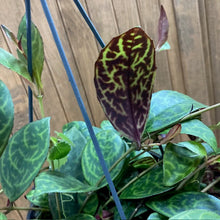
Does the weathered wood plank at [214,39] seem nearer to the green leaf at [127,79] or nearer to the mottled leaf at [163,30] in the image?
the mottled leaf at [163,30]

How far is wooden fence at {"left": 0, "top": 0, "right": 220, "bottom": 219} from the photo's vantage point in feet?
2.69

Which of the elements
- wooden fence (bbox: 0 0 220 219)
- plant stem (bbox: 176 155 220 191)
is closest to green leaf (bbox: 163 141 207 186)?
plant stem (bbox: 176 155 220 191)

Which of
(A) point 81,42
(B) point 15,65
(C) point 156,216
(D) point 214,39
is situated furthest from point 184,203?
(D) point 214,39

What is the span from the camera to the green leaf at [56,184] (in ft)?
0.80

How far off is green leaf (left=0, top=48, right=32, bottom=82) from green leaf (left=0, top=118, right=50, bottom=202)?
0.07 m

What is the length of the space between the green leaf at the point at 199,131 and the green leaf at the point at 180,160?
14 millimetres

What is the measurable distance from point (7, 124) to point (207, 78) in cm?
105

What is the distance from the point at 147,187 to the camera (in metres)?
0.33

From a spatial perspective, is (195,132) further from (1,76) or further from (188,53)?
(188,53)

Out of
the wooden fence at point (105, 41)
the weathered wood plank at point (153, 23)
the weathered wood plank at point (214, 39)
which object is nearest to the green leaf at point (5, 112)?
the wooden fence at point (105, 41)

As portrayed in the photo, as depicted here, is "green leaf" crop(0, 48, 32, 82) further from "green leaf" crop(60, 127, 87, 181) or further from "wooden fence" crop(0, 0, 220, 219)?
"wooden fence" crop(0, 0, 220, 219)

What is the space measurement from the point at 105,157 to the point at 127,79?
16 centimetres

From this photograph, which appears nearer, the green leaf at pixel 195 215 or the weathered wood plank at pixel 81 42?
the green leaf at pixel 195 215

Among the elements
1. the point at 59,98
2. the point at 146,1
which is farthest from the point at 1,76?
the point at 146,1
